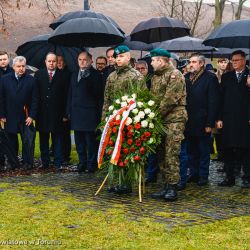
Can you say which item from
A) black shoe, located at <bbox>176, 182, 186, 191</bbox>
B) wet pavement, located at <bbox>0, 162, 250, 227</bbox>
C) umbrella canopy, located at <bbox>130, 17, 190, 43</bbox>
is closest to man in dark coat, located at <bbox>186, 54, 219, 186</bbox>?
black shoe, located at <bbox>176, 182, 186, 191</bbox>

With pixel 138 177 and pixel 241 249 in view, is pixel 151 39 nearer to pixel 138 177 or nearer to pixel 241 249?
pixel 138 177

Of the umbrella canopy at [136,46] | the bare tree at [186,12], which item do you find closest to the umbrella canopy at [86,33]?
the umbrella canopy at [136,46]

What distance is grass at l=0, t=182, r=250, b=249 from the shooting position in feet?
19.0

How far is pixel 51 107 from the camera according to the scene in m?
10.6

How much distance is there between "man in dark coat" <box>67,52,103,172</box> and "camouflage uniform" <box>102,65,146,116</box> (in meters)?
1.37

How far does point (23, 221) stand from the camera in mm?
6680

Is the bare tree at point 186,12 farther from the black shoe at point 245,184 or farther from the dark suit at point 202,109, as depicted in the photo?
the black shoe at point 245,184

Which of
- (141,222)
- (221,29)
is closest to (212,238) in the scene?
(141,222)

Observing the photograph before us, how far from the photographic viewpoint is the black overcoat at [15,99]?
1051cm

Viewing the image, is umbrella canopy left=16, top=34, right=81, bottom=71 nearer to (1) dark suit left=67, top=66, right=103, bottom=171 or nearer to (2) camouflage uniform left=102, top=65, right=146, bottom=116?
(1) dark suit left=67, top=66, right=103, bottom=171

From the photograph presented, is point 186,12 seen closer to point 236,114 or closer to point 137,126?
point 236,114

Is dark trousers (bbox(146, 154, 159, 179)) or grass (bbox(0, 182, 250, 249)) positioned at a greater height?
dark trousers (bbox(146, 154, 159, 179))

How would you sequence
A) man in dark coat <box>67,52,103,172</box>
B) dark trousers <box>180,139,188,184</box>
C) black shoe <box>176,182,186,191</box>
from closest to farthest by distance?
1. black shoe <box>176,182,186,191</box>
2. dark trousers <box>180,139,188,184</box>
3. man in dark coat <box>67,52,103,172</box>

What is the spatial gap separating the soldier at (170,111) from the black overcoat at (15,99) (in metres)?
3.18
